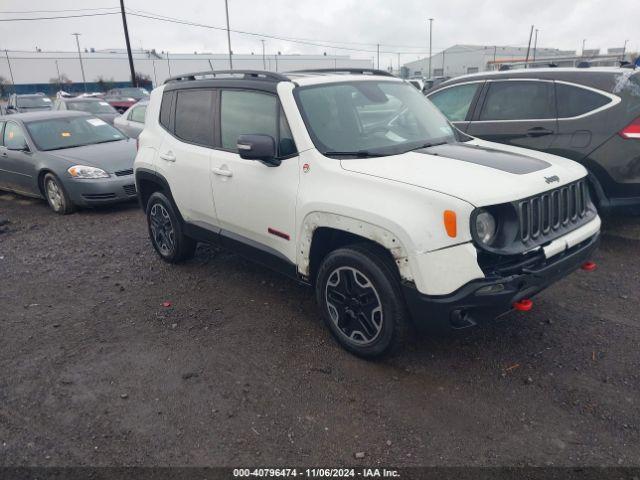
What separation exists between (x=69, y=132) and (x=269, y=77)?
6197mm

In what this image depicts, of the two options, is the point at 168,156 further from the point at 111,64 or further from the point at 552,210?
the point at 111,64

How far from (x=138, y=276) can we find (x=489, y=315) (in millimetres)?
3810

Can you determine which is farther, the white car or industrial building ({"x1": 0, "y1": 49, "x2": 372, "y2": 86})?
industrial building ({"x1": 0, "y1": 49, "x2": 372, "y2": 86})

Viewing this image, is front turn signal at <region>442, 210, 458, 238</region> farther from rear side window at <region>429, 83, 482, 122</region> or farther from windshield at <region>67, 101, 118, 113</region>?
windshield at <region>67, 101, 118, 113</region>

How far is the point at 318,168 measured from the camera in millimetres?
3537

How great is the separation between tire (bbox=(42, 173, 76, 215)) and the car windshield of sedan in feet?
2.03

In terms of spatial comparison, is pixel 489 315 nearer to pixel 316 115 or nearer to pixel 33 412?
pixel 316 115

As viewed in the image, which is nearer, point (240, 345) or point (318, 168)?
point (318, 168)

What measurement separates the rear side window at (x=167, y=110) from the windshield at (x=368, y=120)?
1.83 meters

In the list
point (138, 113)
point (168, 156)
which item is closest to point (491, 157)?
point (168, 156)

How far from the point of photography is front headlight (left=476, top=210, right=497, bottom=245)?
2.99m

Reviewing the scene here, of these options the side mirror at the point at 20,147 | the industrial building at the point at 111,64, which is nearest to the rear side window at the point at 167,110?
the side mirror at the point at 20,147

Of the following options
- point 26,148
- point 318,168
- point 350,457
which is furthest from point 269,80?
point 26,148

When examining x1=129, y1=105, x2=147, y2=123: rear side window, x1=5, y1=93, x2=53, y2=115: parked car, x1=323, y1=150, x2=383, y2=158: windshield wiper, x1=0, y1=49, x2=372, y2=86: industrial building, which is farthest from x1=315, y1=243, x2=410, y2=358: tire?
x1=0, y1=49, x2=372, y2=86: industrial building
